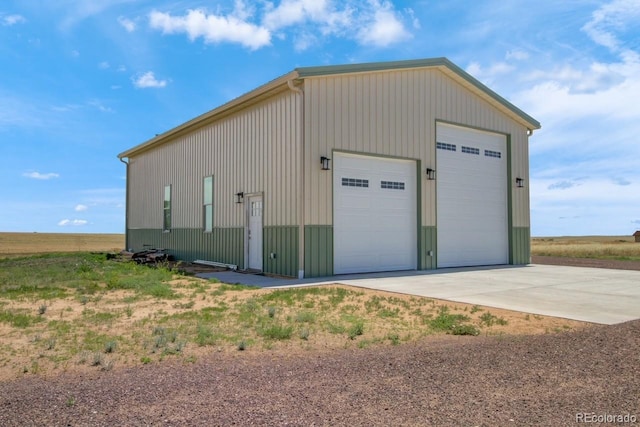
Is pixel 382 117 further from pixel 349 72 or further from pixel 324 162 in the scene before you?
pixel 324 162

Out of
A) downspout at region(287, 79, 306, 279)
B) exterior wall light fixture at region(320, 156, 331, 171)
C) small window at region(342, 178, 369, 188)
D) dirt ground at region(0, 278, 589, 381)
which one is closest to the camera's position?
dirt ground at region(0, 278, 589, 381)

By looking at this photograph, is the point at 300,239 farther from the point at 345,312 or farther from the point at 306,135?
the point at 345,312

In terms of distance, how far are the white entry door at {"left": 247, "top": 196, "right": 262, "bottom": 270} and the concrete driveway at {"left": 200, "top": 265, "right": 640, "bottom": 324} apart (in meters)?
0.77

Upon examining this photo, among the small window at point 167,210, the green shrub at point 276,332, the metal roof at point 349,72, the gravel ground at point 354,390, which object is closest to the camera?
the gravel ground at point 354,390

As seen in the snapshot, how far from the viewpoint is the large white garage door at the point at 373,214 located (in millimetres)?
12078

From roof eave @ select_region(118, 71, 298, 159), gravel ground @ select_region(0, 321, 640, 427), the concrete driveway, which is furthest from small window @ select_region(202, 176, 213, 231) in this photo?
gravel ground @ select_region(0, 321, 640, 427)

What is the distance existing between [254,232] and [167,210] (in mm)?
7250

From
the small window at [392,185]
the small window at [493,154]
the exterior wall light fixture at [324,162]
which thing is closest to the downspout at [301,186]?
the exterior wall light fixture at [324,162]

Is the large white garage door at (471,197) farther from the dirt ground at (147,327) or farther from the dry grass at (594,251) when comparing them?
the dry grass at (594,251)

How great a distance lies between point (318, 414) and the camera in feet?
10.5

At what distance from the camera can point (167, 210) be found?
62.5 ft

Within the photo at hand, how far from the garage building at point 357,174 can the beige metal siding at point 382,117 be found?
1.3 inches

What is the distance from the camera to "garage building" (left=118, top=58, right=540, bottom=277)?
11.5 metres

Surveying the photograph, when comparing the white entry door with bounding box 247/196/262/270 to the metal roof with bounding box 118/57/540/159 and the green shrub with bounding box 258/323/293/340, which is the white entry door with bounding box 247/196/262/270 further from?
the green shrub with bounding box 258/323/293/340
